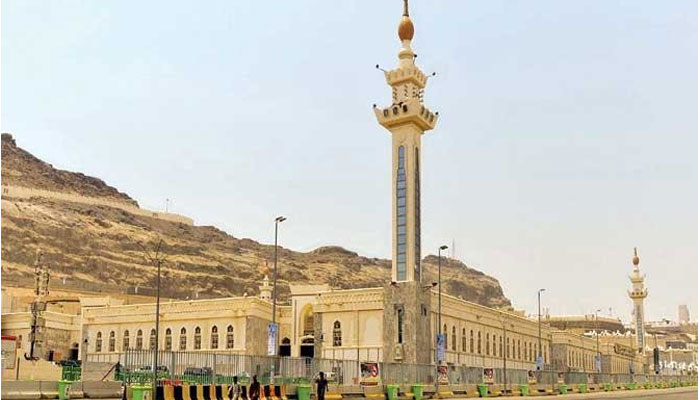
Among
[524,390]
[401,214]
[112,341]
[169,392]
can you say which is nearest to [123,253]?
[112,341]

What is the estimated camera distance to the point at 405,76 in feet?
Answer: 188

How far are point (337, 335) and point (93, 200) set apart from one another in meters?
138

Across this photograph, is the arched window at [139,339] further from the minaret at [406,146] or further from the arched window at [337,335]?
the minaret at [406,146]

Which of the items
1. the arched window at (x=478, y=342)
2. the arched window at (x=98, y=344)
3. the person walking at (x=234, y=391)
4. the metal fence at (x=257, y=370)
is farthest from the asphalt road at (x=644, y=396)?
the arched window at (x=98, y=344)

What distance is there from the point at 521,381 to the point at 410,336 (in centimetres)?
877

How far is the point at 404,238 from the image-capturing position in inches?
2183

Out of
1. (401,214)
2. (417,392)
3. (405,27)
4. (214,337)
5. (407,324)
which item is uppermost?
(405,27)

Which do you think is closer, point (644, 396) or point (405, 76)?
point (644, 396)

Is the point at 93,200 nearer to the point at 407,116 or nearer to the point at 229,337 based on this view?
the point at 229,337

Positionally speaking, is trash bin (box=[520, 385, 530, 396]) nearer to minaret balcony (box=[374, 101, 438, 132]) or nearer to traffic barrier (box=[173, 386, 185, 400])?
minaret balcony (box=[374, 101, 438, 132])

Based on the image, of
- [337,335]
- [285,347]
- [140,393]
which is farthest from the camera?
[285,347]

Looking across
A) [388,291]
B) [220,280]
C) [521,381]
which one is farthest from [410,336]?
[220,280]

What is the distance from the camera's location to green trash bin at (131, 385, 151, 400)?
965 inches

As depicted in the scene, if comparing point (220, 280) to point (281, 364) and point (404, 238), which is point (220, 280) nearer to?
point (404, 238)
